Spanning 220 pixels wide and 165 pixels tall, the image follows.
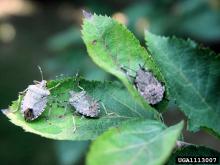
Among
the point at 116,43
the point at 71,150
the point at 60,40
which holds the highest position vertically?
the point at 116,43

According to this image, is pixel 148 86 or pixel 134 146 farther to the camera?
pixel 148 86

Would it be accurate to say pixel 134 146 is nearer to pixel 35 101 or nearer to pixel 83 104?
pixel 83 104

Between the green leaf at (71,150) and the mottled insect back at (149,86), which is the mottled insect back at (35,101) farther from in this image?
the green leaf at (71,150)

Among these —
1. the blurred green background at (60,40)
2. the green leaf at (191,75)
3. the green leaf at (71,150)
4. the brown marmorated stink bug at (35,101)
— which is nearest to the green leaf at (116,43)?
the green leaf at (191,75)

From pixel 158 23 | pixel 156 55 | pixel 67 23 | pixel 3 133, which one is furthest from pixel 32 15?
pixel 156 55

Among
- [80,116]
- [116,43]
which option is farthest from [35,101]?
[116,43]
